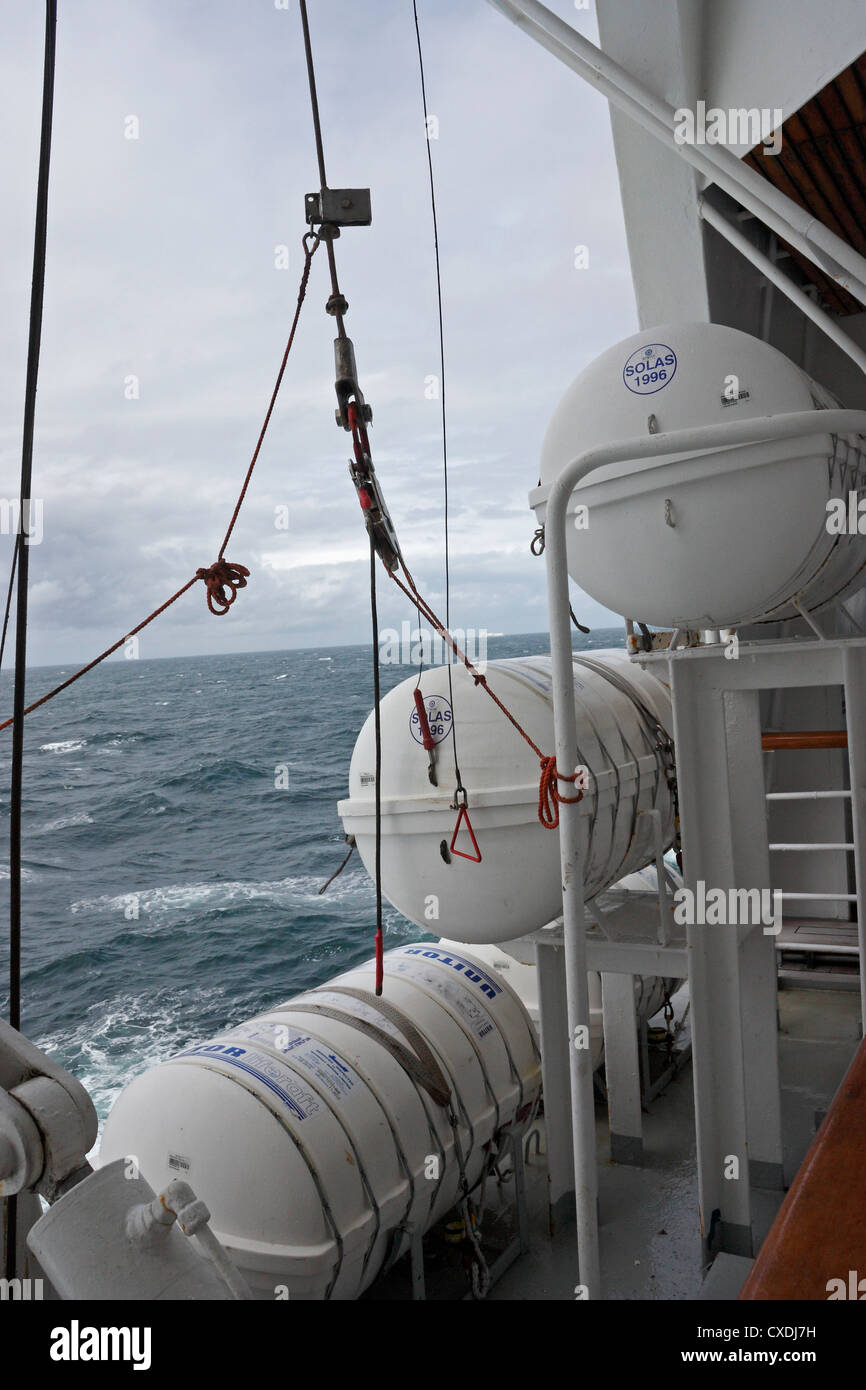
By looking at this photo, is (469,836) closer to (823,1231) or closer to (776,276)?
(823,1231)

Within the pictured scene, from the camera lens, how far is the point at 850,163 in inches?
234

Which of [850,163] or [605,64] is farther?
[850,163]

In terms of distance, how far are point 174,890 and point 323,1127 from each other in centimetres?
1930

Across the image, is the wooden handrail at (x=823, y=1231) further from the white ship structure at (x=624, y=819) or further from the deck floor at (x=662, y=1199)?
the deck floor at (x=662, y=1199)

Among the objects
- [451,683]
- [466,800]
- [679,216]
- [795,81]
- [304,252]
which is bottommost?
[466,800]

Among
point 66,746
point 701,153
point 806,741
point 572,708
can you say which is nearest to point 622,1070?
point 806,741

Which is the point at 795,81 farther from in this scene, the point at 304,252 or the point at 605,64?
the point at 304,252

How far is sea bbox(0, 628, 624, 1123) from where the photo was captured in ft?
52.4

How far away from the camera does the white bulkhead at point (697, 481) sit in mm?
4688

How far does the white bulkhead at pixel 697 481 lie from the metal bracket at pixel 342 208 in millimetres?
1530
